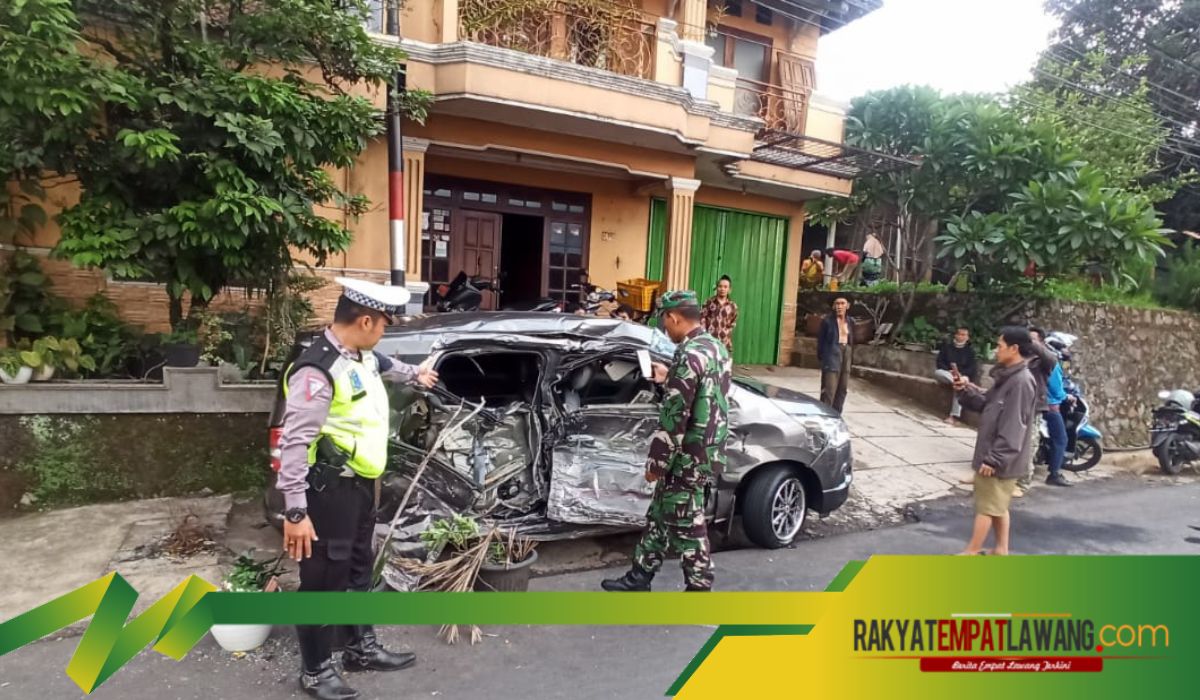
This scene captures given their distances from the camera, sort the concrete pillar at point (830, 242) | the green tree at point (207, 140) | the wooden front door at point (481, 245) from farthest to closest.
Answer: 1. the concrete pillar at point (830, 242)
2. the wooden front door at point (481, 245)
3. the green tree at point (207, 140)

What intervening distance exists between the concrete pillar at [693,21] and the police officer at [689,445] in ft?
23.2

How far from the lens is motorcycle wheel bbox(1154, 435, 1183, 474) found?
8.23 m

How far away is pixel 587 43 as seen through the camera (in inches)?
354

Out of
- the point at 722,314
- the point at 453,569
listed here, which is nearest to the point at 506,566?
the point at 453,569

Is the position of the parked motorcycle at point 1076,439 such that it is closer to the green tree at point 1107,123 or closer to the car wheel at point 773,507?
the car wheel at point 773,507

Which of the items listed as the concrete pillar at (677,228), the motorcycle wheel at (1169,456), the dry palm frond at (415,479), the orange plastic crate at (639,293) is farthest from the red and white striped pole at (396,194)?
the motorcycle wheel at (1169,456)

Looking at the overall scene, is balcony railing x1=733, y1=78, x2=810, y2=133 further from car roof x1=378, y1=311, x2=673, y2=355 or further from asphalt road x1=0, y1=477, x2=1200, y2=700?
asphalt road x1=0, y1=477, x2=1200, y2=700

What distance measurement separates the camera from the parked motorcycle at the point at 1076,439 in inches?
306

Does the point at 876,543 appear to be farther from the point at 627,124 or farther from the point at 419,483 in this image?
the point at 627,124

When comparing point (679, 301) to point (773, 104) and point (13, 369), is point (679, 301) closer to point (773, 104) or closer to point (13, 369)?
point (13, 369)

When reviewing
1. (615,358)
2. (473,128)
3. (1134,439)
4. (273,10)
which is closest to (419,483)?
(615,358)

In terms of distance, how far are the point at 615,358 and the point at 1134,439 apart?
10.5 meters

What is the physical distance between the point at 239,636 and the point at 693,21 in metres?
9.18

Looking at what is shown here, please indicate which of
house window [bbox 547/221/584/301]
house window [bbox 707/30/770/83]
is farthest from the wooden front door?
house window [bbox 707/30/770/83]
